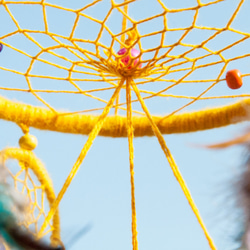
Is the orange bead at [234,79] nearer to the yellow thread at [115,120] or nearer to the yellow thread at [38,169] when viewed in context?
the yellow thread at [115,120]

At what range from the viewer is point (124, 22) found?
169 centimetres

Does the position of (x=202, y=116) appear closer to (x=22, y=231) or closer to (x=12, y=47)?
(x=12, y=47)

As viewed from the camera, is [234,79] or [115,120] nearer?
[234,79]

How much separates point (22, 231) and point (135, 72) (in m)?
0.90

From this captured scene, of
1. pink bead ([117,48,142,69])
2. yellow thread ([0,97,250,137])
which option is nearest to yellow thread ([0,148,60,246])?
yellow thread ([0,97,250,137])

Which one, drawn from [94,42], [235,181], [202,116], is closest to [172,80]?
[202,116]

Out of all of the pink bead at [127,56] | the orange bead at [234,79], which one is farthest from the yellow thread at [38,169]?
the orange bead at [234,79]

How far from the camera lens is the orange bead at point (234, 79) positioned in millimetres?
1403

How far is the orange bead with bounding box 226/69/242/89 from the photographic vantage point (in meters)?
1.40

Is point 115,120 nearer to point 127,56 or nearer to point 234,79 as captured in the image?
point 127,56

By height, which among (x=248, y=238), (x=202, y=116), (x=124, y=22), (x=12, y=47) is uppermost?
(x=124, y=22)

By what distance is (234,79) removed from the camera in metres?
1.41

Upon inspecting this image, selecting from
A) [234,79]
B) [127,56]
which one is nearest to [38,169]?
[127,56]

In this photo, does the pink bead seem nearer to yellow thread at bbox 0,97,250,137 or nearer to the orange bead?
the orange bead
